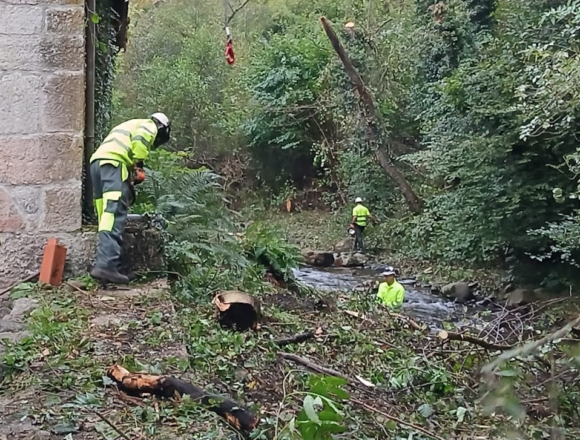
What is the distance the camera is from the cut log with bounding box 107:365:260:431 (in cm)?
327

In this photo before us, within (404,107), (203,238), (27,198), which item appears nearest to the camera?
(27,198)

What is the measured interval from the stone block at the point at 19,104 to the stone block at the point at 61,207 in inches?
20.6

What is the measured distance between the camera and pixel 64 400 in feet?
10.7

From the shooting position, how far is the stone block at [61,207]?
609cm

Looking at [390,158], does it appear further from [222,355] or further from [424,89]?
[222,355]

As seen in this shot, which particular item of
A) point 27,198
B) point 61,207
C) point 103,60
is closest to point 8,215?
point 27,198

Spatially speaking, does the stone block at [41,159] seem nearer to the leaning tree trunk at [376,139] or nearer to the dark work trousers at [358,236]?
the leaning tree trunk at [376,139]

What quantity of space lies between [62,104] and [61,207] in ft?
2.77

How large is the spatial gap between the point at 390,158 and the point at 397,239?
2.66 m

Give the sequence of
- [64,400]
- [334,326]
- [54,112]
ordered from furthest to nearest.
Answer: [334,326], [54,112], [64,400]

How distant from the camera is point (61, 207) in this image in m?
6.11

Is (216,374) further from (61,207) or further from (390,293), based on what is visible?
(390,293)

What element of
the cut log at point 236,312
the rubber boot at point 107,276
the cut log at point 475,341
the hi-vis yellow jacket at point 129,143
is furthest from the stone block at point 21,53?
the cut log at point 475,341

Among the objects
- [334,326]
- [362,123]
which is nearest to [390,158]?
[362,123]
